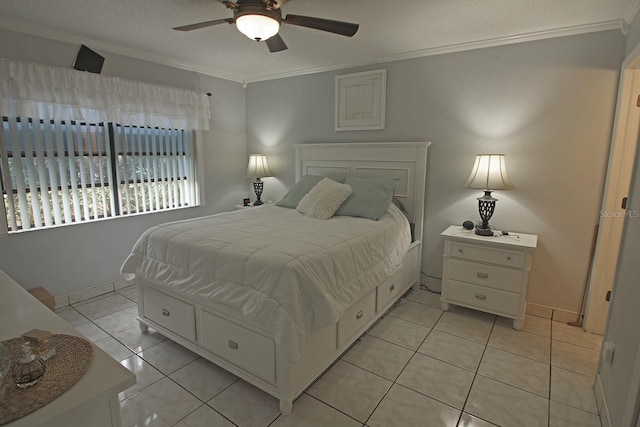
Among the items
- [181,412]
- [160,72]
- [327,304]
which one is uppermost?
[160,72]

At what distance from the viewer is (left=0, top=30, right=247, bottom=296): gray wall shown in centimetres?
283

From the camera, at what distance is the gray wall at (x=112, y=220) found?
2.83 metres

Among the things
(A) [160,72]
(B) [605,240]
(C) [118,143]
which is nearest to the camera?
(B) [605,240]

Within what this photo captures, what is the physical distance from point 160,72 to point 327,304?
128 inches

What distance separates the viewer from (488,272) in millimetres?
2795

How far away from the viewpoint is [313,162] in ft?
13.2

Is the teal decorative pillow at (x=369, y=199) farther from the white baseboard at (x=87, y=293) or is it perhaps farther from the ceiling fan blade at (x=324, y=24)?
the white baseboard at (x=87, y=293)

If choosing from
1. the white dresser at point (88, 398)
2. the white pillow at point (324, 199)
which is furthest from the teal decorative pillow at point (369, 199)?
the white dresser at point (88, 398)

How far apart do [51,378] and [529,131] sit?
133 inches

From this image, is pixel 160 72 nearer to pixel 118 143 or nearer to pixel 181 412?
pixel 118 143

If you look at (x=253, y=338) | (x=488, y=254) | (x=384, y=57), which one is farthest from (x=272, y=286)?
(x=384, y=57)

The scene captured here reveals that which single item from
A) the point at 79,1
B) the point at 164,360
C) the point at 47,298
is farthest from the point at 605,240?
the point at 47,298

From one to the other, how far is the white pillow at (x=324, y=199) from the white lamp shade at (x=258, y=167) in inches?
45.4

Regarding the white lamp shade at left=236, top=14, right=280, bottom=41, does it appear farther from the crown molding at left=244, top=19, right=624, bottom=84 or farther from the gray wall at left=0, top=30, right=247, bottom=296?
the gray wall at left=0, top=30, right=247, bottom=296
